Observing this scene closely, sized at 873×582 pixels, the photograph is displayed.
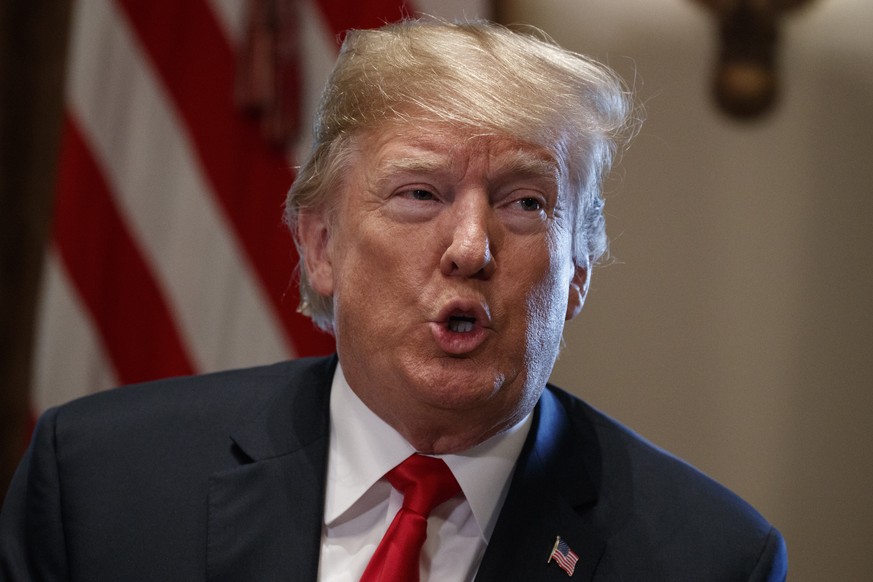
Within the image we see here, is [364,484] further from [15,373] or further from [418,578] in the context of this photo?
[15,373]

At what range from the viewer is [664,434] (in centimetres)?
287

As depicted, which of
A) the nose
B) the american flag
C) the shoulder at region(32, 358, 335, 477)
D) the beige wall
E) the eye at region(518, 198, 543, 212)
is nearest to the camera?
the nose

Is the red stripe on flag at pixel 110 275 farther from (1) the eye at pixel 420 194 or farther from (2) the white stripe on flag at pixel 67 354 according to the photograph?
(1) the eye at pixel 420 194

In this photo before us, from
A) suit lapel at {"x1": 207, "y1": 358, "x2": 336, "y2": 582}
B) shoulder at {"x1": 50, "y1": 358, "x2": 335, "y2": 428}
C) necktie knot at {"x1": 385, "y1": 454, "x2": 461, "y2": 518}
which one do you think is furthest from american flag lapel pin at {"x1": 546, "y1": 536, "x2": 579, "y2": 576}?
shoulder at {"x1": 50, "y1": 358, "x2": 335, "y2": 428}

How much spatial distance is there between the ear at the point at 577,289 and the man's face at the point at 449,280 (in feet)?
0.44

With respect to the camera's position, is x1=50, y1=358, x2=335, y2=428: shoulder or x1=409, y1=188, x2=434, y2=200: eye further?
x1=50, y1=358, x2=335, y2=428: shoulder

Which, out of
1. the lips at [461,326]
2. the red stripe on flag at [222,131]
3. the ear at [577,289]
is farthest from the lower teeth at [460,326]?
the red stripe on flag at [222,131]

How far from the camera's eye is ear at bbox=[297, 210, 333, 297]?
67.7 inches

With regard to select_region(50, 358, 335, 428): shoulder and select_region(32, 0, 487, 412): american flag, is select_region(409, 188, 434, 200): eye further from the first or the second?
select_region(32, 0, 487, 412): american flag

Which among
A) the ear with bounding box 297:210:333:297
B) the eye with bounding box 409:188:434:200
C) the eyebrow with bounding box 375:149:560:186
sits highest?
the eyebrow with bounding box 375:149:560:186

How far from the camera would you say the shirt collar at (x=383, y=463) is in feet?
5.32

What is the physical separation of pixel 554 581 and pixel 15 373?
6.62ft

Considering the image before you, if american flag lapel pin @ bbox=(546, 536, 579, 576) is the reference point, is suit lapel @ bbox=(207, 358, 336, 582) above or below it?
above

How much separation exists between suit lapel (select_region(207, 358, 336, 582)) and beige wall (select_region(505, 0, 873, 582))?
1201 mm
